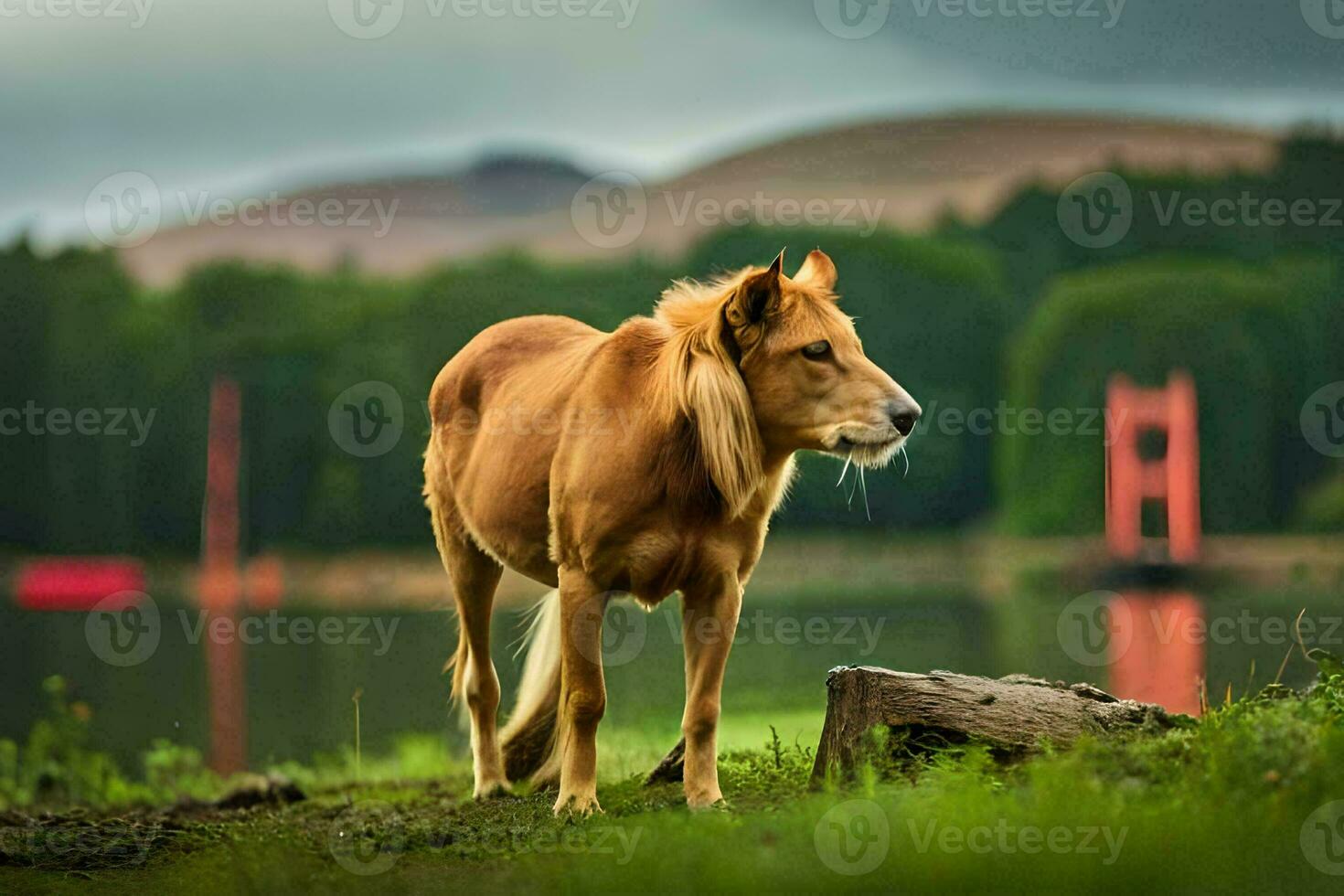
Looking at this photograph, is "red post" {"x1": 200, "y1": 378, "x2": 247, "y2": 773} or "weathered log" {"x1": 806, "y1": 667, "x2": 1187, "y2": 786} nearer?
"weathered log" {"x1": 806, "y1": 667, "x2": 1187, "y2": 786}

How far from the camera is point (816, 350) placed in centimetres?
778

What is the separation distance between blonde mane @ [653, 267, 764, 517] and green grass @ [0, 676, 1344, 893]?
1495 millimetres

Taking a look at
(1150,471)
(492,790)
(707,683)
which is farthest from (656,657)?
(1150,471)

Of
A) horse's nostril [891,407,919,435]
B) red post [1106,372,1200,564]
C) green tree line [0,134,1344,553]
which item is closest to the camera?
horse's nostril [891,407,919,435]

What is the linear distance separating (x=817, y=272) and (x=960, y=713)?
232 centimetres

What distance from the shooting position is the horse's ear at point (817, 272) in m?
8.40

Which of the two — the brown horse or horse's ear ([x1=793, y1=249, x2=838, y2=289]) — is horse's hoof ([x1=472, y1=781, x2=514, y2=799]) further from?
horse's ear ([x1=793, y1=249, x2=838, y2=289])

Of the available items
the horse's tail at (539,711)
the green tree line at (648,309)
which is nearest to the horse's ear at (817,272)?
the horse's tail at (539,711)

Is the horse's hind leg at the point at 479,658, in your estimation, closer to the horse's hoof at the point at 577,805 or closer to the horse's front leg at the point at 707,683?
the horse's hoof at the point at 577,805

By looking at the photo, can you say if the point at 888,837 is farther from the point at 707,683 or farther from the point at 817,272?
the point at 817,272

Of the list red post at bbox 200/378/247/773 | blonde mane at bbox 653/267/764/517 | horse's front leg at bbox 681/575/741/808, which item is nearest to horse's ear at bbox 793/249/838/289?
blonde mane at bbox 653/267/764/517

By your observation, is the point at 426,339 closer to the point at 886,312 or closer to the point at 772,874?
the point at 886,312

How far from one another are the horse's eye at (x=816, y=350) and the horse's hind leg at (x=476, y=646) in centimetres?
299

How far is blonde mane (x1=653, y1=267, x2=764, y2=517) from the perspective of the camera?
775 cm
